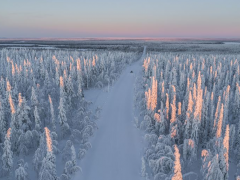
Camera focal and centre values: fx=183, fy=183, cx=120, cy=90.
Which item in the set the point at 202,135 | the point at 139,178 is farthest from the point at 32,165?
the point at 202,135

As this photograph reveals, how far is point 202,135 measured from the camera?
1723cm

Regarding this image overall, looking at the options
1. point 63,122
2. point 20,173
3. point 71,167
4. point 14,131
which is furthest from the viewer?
point 63,122

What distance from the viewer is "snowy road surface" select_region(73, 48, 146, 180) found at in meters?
13.1

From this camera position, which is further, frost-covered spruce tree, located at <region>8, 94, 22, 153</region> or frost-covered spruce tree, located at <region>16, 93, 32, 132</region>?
frost-covered spruce tree, located at <region>16, 93, 32, 132</region>

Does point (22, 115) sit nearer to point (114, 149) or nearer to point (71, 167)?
point (71, 167)

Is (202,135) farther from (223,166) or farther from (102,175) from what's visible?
(102,175)

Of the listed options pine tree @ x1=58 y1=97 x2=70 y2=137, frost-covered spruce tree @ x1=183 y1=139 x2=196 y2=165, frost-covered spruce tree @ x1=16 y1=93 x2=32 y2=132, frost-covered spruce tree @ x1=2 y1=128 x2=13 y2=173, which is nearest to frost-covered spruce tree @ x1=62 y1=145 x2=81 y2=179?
frost-covered spruce tree @ x1=2 y1=128 x2=13 y2=173

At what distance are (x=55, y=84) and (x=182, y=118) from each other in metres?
21.9

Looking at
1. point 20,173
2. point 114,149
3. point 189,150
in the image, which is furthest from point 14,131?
point 189,150

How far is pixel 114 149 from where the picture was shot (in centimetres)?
1583

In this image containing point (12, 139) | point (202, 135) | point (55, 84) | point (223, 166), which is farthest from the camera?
point (55, 84)

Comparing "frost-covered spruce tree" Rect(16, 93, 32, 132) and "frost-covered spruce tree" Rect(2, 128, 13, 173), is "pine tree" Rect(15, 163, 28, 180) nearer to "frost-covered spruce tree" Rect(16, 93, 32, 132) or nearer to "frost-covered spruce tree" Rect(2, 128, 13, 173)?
"frost-covered spruce tree" Rect(2, 128, 13, 173)

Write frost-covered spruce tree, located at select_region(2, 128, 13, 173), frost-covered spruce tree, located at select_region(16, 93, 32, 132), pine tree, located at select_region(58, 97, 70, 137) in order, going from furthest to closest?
pine tree, located at select_region(58, 97, 70, 137) < frost-covered spruce tree, located at select_region(16, 93, 32, 132) < frost-covered spruce tree, located at select_region(2, 128, 13, 173)

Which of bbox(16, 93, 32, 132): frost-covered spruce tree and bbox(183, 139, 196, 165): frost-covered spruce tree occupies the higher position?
bbox(16, 93, 32, 132): frost-covered spruce tree
